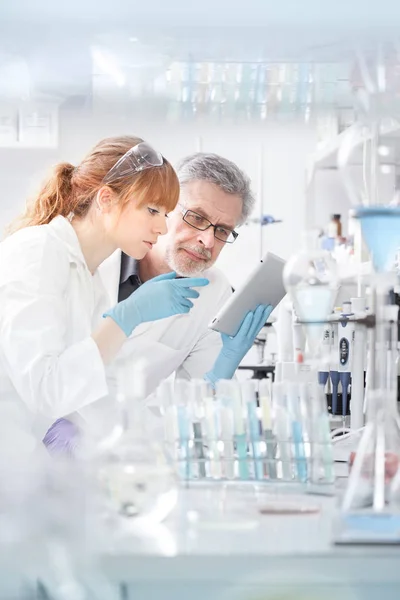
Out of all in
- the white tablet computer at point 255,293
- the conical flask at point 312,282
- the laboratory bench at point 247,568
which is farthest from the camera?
the white tablet computer at point 255,293

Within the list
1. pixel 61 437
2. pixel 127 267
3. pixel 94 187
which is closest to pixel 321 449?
pixel 61 437

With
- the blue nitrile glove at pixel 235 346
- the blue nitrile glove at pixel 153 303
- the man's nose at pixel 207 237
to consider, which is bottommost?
the blue nitrile glove at pixel 235 346

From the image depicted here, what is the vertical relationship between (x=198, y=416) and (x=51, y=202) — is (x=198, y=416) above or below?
below

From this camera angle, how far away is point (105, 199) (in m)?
2.31

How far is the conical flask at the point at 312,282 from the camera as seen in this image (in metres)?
1.29

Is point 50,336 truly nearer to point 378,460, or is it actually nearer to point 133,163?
point 133,163

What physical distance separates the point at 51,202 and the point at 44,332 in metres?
0.67

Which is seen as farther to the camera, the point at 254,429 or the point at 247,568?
the point at 254,429

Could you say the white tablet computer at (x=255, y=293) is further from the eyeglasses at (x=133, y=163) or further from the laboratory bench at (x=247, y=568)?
the laboratory bench at (x=247, y=568)

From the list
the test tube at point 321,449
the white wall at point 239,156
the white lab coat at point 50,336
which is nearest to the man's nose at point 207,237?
the white lab coat at point 50,336

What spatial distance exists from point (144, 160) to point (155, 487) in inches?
55.1

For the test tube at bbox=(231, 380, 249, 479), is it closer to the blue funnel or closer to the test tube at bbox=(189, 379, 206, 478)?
the test tube at bbox=(189, 379, 206, 478)

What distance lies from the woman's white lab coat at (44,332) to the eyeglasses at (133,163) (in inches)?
7.5

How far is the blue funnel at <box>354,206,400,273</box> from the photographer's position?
1055 millimetres
